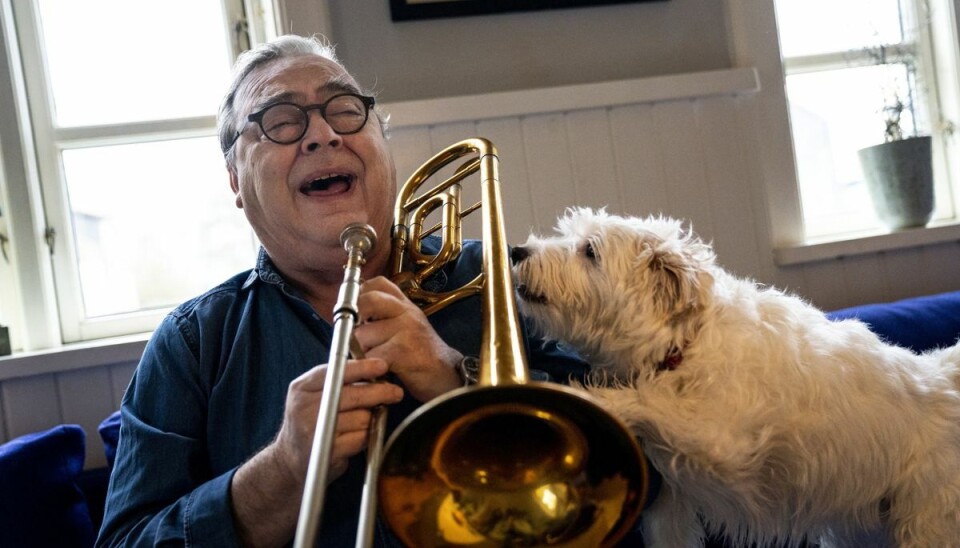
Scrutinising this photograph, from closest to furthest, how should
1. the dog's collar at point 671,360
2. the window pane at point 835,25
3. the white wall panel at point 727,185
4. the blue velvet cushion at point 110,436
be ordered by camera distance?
the dog's collar at point 671,360
the blue velvet cushion at point 110,436
the white wall panel at point 727,185
the window pane at point 835,25

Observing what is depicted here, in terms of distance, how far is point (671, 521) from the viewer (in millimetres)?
1452

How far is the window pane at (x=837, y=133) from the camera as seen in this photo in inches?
109

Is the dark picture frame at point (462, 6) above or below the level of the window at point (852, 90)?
above

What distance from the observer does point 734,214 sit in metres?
2.41

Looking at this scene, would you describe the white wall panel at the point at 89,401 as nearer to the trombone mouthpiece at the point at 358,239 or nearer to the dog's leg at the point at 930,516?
the trombone mouthpiece at the point at 358,239

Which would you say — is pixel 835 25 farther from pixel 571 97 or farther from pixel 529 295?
pixel 529 295

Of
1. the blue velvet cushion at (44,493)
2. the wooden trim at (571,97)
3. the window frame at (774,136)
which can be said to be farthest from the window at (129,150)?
the window frame at (774,136)

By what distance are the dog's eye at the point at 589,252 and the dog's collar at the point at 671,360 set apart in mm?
199

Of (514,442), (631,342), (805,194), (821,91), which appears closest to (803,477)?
(631,342)

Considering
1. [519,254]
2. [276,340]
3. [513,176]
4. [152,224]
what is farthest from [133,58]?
[519,254]

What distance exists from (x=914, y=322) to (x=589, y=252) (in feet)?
3.24

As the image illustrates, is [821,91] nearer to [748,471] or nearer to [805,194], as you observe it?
[805,194]

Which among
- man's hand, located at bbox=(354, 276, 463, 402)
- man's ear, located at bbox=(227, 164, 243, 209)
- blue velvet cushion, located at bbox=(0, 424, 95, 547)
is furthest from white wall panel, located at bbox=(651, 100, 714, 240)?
blue velvet cushion, located at bbox=(0, 424, 95, 547)

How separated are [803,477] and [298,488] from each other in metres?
0.76
